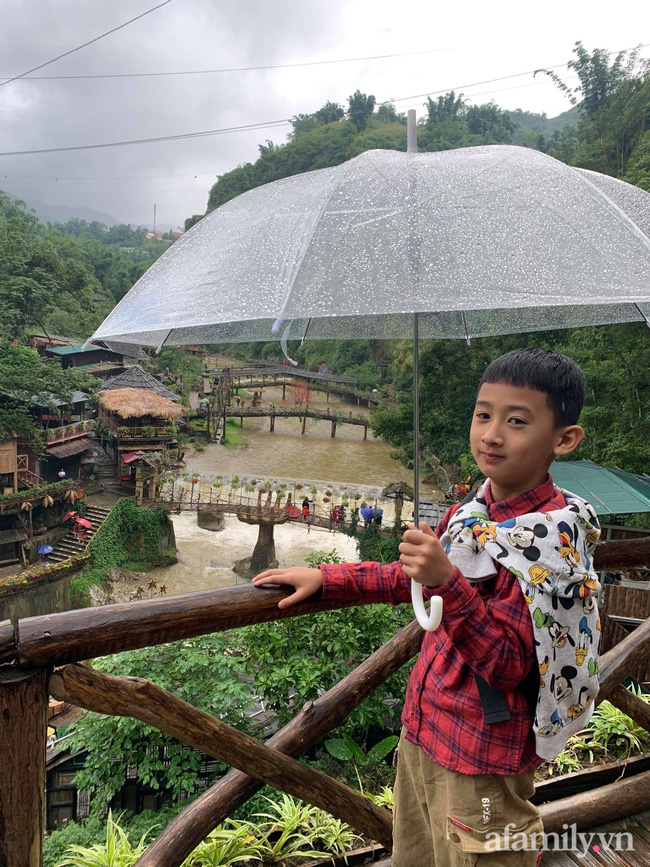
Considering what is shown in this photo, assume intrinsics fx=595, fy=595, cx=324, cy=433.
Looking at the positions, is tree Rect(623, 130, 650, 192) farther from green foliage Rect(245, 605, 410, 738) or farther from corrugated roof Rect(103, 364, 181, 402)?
corrugated roof Rect(103, 364, 181, 402)

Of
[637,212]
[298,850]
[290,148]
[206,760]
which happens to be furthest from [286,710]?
Answer: [290,148]

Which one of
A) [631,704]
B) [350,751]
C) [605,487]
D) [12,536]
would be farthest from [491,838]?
[12,536]

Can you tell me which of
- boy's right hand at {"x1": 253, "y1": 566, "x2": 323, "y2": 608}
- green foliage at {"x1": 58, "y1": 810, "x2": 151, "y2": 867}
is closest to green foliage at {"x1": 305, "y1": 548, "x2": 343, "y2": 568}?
green foliage at {"x1": 58, "y1": 810, "x2": 151, "y2": 867}

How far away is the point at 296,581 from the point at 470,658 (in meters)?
0.38

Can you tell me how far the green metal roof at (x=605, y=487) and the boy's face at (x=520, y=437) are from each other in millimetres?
6796

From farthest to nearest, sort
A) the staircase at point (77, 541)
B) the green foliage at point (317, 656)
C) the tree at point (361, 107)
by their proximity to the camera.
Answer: the tree at point (361, 107) → the staircase at point (77, 541) → the green foliage at point (317, 656)

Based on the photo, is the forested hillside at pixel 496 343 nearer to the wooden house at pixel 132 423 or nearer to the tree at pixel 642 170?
the tree at pixel 642 170

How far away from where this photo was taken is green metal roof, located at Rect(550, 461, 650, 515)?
7395 mm

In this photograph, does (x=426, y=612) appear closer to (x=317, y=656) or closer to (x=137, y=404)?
(x=317, y=656)

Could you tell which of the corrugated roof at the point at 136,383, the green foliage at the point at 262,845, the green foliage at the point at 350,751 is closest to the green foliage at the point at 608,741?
the green foliage at the point at 262,845

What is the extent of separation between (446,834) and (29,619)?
79cm

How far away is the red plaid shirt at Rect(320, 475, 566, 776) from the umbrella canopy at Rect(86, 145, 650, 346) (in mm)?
370

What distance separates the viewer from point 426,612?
93 cm

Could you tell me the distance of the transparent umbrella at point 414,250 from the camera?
41.4 inches
